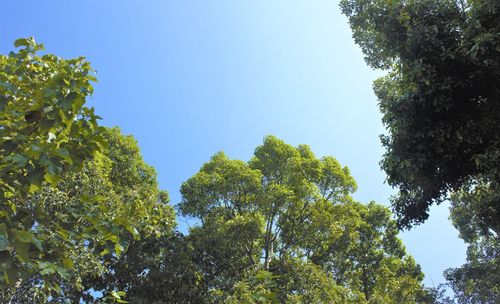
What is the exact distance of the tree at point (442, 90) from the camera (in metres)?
6.49

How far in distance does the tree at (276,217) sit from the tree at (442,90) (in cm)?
780

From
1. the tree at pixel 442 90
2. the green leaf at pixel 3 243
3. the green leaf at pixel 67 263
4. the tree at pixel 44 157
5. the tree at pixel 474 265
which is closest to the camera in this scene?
the green leaf at pixel 3 243

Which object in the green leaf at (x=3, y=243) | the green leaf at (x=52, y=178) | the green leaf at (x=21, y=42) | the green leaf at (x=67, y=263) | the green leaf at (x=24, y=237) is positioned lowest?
the green leaf at (x=3, y=243)

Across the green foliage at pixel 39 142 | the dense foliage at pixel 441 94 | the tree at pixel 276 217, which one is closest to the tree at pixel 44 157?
the green foliage at pixel 39 142

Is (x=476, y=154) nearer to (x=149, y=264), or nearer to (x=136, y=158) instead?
(x=149, y=264)

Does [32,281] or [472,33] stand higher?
[472,33]

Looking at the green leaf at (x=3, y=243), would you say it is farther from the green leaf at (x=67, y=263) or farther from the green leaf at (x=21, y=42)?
the green leaf at (x=21, y=42)

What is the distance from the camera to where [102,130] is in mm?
2889

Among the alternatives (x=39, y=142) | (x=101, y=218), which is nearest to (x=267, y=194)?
(x=101, y=218)

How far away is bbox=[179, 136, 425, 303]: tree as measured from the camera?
15.7 m

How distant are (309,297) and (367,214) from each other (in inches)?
391

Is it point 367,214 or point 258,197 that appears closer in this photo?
point 258,197

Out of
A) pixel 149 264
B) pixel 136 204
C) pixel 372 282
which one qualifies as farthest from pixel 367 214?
pixel 136 204

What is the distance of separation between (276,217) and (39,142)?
1527cm
